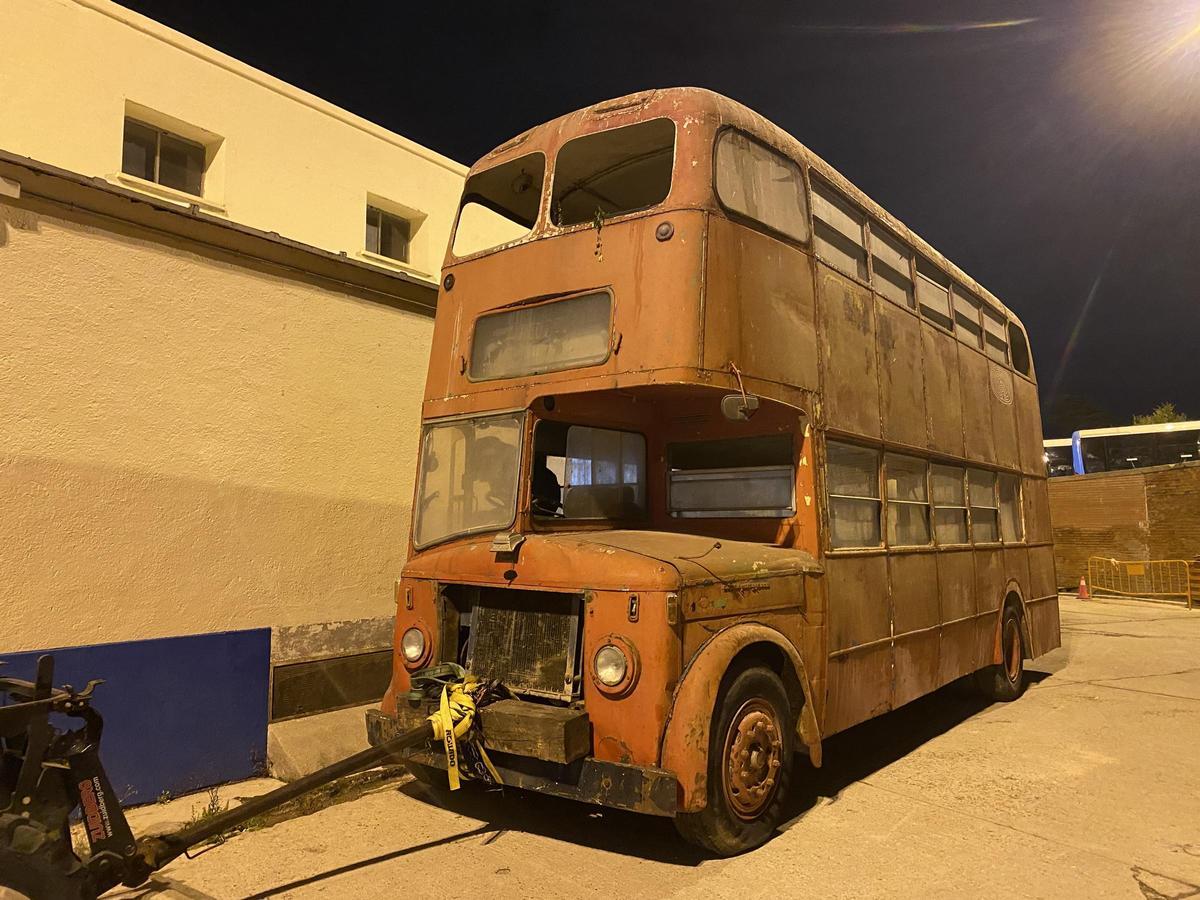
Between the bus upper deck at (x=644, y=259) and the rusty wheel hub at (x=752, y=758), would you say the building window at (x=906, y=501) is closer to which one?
the bus upper deck at (x=644, y=259)

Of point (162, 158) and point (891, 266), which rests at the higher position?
point (162, 158)

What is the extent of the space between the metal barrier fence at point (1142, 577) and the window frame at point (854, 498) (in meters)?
19.6

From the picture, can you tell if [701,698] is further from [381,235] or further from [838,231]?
[381,235]

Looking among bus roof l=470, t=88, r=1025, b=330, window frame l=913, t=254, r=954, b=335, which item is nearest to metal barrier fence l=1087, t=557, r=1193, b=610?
window frame l=913, t=254, r=954, b=335

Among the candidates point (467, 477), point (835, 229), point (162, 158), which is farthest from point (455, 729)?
point (162, 158)

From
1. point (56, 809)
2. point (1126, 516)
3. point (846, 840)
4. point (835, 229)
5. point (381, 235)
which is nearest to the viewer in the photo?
point (56, 809)

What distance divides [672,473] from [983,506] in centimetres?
444

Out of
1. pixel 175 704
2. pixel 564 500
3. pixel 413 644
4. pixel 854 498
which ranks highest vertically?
pixel 854 498

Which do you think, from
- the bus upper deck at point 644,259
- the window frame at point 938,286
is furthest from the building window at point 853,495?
the window frame at point 938,286

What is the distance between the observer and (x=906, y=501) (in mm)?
6582

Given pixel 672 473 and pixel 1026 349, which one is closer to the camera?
pixel 672 473

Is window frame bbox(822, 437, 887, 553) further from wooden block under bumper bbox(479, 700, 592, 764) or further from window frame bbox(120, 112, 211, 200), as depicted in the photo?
window frame bbox(120, 112, 211, 200)

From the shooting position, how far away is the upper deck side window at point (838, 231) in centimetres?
573

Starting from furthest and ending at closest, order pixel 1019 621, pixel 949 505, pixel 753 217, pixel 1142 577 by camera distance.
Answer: pixel 1142 577 → pixel 1019 621 → pixel 949 505 → pixel 753 217
